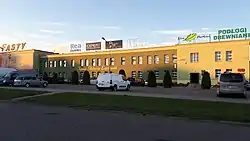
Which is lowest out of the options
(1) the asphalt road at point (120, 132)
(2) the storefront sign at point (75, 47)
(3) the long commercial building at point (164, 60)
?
(1) the asphalt road at point (120, 132)

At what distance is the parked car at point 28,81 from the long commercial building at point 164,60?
3421 centimetres

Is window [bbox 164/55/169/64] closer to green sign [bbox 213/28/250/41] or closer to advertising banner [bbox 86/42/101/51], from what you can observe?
green sign [bbox 213/28/250/41]

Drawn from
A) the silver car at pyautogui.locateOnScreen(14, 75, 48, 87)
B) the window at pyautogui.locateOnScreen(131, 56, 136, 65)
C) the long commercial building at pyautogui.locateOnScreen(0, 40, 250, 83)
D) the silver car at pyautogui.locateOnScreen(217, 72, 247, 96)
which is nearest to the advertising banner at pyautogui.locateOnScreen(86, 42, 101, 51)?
the long commercial building at pyautogui.locateOnScreen(0, 40, 250, 83)

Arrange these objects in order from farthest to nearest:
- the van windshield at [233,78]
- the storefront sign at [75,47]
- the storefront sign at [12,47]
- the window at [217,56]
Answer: the storefront sign at [12,47] < the storefront sign at [75,47] < the window at [217,56] < the van windshield at [233,78]

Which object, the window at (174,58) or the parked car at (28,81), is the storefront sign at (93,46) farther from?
the parked car at (28,81)

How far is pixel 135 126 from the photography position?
11.9m

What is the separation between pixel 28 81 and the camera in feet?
152

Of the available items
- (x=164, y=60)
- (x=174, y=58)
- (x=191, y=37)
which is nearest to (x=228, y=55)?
(x=191, y=37)

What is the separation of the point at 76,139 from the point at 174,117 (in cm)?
669

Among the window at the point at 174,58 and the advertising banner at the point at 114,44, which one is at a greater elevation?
the advertising banner at the point at 114,44

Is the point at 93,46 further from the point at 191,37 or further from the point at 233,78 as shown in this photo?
the point at 233,78

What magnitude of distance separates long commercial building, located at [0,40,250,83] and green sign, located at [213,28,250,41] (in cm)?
197

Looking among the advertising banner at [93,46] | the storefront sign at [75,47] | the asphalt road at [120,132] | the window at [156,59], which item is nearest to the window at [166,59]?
the window at [156,59]

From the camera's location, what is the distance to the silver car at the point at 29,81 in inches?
1805
